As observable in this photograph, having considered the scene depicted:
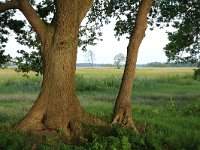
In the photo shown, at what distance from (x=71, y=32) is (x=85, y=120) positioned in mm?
3485

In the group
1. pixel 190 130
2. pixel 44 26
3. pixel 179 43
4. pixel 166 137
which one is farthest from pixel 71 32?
pixel 179 43

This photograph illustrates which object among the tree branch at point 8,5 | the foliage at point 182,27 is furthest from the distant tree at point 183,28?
the tree branch at point 8,5

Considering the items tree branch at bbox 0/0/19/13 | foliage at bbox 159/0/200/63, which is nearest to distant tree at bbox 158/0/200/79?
foliage at bbox 159/0/200/63

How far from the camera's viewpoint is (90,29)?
24.4 metres

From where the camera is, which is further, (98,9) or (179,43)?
(179,43)

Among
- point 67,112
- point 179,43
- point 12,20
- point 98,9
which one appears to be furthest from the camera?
point 179,43

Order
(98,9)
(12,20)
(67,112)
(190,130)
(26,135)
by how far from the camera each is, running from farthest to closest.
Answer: (98,9) → (12,20) → (190,130) → (67,112) → (26,135)

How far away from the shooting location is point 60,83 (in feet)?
51.2

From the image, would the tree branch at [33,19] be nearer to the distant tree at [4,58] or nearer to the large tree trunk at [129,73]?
the large tree trunk at [129,73]

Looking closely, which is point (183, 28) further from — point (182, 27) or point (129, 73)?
point (129, 73)

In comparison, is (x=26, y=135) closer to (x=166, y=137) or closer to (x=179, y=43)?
(x=166, y=137)

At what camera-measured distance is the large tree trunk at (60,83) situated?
50.7ft

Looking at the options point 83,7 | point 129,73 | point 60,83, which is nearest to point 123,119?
point 129,73

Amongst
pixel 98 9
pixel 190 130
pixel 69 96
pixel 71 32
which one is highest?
pixel 98 9
